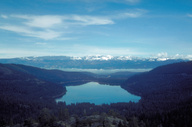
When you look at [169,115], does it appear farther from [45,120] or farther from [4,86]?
[4,86]

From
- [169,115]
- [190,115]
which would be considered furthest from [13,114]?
[190,115]

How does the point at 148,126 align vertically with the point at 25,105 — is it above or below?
above

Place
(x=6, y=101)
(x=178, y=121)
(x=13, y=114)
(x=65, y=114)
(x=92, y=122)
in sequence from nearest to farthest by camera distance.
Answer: (x=92, y=122), (x=178, y=121), (x=65, y=114), (x=13, y=114), (x=6, y=101)

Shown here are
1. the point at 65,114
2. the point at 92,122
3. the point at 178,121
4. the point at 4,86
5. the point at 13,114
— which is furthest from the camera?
the point at 4,86

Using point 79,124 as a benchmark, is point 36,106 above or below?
below

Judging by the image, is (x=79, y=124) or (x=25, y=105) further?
(x=25, y=105)

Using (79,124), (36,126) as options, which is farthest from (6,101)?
(79,124)

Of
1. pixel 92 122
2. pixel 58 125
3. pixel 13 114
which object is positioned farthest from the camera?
pixel 13 114

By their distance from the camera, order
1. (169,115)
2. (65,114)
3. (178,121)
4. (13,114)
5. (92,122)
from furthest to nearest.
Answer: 1. (13,114)
2. (169,115)
3. (65,114)
4. (178,121)
5. (92,122)

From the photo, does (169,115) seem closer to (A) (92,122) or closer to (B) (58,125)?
(A) (92,122)
